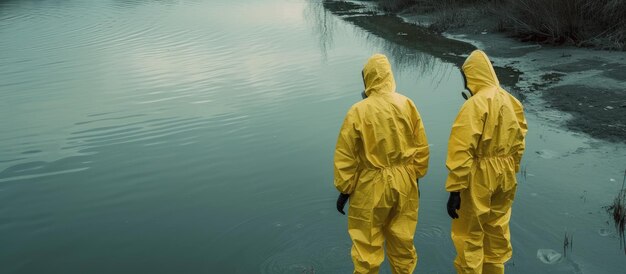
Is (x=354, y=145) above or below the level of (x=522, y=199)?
above

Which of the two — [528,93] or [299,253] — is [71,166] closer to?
[299,253]

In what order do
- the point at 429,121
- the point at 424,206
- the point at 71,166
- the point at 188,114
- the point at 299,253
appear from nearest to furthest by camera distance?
the point at 299,253, the point at 424,206, the point at 71,166, the point at 429,121, the point at 188,114

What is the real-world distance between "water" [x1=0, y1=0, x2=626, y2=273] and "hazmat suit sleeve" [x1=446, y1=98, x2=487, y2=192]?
42.7 inches

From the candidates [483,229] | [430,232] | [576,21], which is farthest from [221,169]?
[576,21]

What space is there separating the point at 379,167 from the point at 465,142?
561 mm

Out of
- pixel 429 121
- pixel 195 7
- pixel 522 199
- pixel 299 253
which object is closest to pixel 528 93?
pixel 429 121

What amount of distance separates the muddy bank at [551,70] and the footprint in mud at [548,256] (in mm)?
3203

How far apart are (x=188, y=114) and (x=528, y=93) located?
5708 mm

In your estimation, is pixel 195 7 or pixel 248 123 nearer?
pixel 248 123

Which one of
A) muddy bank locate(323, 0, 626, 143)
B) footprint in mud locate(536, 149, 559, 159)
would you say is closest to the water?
footprint in mud locate(536, 149, 559, 159)

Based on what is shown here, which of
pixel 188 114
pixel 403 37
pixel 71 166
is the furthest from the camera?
pixel 403 37

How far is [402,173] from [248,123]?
525 centimetres

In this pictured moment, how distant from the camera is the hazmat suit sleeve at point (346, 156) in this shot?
11.7 ft

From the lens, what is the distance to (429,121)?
827 cm
